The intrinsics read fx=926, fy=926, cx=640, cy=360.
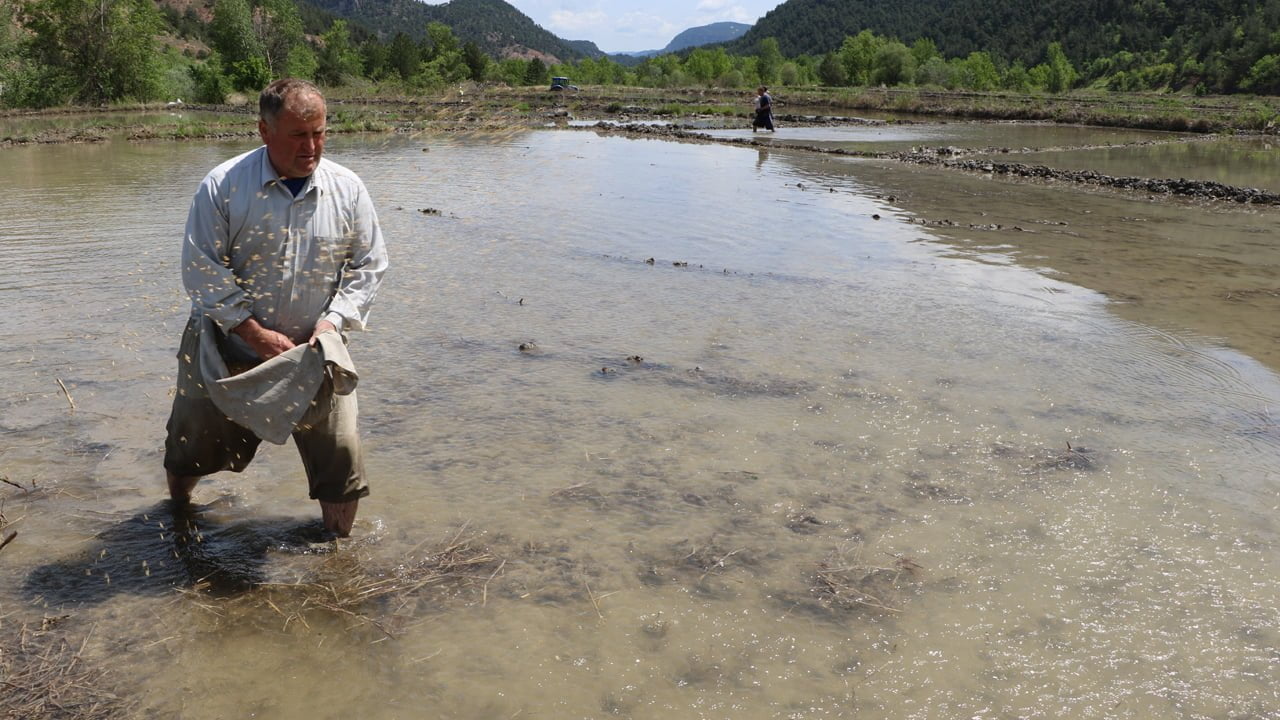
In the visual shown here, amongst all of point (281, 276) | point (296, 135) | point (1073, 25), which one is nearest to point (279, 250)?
point (281, 276)

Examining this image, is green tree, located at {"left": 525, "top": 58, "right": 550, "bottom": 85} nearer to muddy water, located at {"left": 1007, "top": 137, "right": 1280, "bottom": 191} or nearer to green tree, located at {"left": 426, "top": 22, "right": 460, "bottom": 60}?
green tree, located at {"left": 426, "top": 22, "right": 460, "bottom": 60}

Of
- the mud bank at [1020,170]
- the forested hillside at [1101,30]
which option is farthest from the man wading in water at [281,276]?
the forested hillside at [1101,30]

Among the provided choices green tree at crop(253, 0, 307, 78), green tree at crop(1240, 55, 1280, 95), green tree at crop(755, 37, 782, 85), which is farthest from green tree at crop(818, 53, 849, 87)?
green tree at crop(253, 0, 307, 78)

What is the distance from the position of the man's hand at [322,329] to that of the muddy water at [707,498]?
3.14ft

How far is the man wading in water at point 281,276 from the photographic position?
325 cm

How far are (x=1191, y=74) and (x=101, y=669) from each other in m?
92.6

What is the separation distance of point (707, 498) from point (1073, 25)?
436 ft

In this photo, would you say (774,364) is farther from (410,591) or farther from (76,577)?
(76,577)

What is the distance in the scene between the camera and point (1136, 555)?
13.0 ft

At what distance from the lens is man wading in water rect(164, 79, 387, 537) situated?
10.7 ft

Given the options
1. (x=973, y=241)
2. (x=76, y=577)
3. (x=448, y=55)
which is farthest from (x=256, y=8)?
(x=76, y=577)

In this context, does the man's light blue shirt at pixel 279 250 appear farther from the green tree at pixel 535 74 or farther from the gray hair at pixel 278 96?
the green tree at pixel 535 74

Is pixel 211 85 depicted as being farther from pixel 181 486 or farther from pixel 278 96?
pixel 278 96

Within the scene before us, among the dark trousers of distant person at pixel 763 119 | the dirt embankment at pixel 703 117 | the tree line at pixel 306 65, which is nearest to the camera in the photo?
the dirt embankment at pixel 703 117
